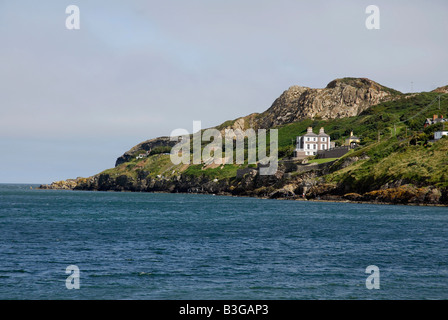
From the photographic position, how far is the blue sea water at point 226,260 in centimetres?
3177

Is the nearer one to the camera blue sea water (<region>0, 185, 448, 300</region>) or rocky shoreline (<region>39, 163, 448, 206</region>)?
blue sea water (<region>0, 185, 448, 300</region>)

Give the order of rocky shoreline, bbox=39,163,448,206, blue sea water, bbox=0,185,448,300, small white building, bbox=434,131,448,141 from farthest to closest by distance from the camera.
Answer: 1. small white building, bbox=434,131,448,141
2. rocky shoreline, bbox=39,163,448,206
3. blue sea water, bbox=0,185,448,300

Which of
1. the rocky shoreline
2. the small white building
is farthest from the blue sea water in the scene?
the small white building

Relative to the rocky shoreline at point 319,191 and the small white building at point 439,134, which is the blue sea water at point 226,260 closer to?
the rocky shoreline at point 319,191

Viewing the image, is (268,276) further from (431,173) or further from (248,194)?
(248,194)

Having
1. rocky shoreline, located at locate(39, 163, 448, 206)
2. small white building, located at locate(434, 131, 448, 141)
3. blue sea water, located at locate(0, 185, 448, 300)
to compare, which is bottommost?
blue sea water, located at locate(0, 185, 448, 300)

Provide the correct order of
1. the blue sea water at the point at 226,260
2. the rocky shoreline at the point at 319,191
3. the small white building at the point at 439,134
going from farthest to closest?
the small white building at the point at 439,134 < the rocky shoreline at the point at 319,191 < the blue sea water at the point at 226,260

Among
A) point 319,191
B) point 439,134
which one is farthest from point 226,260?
point 439,134

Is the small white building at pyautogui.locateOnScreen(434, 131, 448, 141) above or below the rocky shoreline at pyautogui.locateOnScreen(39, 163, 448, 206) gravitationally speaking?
above

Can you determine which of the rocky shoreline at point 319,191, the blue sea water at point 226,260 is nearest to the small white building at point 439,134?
the rocky shoreline at point 319,191

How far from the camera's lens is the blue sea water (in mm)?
31766

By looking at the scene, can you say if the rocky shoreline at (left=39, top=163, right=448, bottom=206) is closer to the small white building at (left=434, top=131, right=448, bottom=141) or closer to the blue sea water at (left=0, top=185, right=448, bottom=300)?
the small white building at (left=434, top=131, right=448, bottom=141)

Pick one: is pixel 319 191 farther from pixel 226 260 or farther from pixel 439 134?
pixel 226 260
